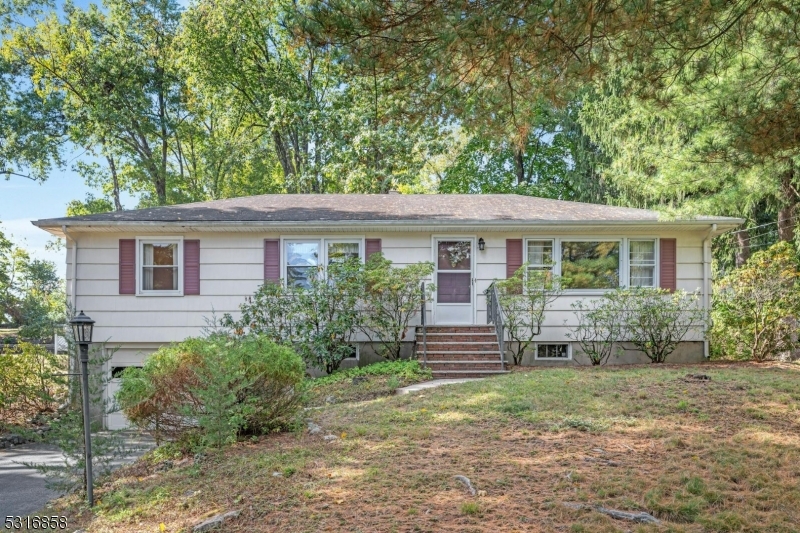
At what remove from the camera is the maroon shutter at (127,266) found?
10891mm

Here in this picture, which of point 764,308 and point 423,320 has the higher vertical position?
point 764,308

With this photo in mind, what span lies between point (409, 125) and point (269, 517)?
12.5 ft

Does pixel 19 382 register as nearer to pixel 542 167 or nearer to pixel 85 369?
pixel 85 369

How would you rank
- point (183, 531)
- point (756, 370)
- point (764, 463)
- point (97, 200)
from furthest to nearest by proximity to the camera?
point (97, 200) < point (756, 370) < point (764, 463) < point (183, 531)

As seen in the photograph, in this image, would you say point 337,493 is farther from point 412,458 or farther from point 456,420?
point 456,420

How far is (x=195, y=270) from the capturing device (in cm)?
1101

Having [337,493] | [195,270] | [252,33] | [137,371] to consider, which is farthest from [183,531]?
[252,33]

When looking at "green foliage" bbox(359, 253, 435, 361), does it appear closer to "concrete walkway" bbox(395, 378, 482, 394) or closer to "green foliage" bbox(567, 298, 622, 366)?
"concrete walkway" bbox(395, 378, 482, 394)

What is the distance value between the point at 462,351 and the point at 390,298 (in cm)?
171

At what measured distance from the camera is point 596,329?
10.8 metres

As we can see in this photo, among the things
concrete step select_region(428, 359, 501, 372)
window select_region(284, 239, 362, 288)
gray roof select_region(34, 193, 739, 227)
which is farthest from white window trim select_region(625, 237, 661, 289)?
window select_region(284, 239, 362, 288)

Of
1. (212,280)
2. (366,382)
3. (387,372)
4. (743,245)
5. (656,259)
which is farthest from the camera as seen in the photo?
(743,245)

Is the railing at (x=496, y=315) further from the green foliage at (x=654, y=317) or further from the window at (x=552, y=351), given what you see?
the green foliage at (x=654, y=317)

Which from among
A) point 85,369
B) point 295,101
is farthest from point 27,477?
Result: point 295,101
